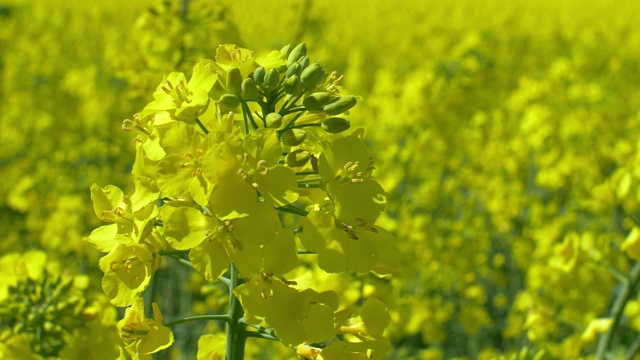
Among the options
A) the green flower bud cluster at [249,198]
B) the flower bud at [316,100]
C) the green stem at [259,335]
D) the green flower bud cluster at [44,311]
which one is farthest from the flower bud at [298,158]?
the green flower bud cluster at [44,311]

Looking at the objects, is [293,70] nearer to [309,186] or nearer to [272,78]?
[272,78]

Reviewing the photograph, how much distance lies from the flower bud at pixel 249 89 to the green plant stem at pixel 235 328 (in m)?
0.35

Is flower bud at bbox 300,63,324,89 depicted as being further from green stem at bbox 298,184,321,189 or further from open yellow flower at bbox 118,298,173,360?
open yellow flower at bbox 118,298,173,360

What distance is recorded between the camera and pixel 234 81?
1.35 meters

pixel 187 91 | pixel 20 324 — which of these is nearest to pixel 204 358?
pixel 187 91

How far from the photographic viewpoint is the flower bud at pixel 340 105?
137cm

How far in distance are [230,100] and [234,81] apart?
0.04m

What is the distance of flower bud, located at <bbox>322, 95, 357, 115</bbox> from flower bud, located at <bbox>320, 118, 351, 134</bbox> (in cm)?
3

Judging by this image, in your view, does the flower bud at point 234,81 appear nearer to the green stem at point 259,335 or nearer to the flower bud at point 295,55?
the flower bud at point 295,55

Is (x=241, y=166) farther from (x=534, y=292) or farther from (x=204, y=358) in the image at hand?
(x=534, y=292)

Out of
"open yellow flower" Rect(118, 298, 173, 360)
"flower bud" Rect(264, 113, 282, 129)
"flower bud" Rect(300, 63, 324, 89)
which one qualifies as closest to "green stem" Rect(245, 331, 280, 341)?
"open yellow flower" Rect(118, 298, 173, 360)

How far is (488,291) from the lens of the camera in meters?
6.02

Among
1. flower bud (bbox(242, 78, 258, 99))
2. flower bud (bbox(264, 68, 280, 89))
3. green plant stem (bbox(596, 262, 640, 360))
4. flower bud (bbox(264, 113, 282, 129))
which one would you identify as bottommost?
green plant stem (bbox(596, 262, 640, 360))

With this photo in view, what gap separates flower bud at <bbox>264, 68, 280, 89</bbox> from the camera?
1.38m
